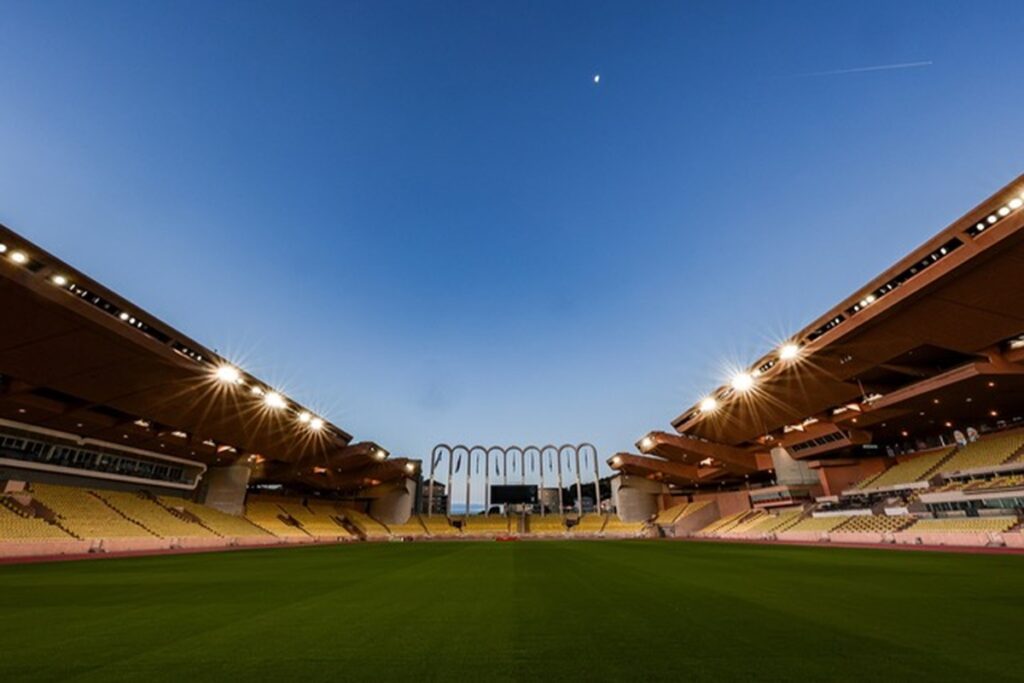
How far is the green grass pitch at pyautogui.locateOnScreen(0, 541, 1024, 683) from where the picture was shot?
4.42 metres

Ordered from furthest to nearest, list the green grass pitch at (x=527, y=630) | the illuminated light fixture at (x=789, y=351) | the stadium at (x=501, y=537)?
the illuminated light fixture at (x=789, y=351), the stadium at (x=501, y=537), the green grass pitch at (x=527, y=630)

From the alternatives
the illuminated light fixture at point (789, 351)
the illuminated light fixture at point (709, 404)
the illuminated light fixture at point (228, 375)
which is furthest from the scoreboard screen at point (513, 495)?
the illuminated light fixture at point (789, 351)

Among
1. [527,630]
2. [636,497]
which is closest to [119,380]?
[527,630]

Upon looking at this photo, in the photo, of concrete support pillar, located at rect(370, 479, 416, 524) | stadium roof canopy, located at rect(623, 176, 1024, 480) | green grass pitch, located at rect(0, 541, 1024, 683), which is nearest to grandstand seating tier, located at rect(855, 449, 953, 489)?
stadium roof canopy, located at rect(623, 176, 1024, 480)

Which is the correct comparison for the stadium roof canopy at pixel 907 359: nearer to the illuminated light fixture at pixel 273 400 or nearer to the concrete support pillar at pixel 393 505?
the illuminated light fixture at pixel 273 400

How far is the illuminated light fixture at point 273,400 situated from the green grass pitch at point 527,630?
20.2 meters

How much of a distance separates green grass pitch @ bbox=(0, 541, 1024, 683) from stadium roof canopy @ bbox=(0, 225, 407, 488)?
34.5 ft

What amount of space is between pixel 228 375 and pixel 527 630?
26.4 meters

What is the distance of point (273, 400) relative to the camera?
31.5 m

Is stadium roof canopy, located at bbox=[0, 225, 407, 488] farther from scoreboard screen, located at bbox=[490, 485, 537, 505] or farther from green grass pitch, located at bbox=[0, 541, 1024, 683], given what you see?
scoreboard screen, located at bbox=[490, 485, 537, 505]

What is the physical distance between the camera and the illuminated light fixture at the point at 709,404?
37.9m

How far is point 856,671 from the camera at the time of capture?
428 centimetres

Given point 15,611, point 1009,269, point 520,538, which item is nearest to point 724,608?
point 15,611

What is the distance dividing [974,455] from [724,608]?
120 ft
